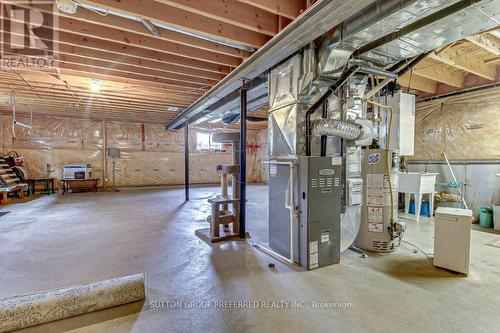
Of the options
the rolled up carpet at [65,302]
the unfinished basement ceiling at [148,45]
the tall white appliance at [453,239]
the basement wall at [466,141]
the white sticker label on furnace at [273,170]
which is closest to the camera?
the rolled up carpet at [65,302]

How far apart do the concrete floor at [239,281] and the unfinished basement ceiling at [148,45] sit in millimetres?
2448

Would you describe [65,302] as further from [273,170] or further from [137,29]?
[137,29]

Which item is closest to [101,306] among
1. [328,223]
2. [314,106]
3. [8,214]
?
[328,223]

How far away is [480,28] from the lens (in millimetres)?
1871

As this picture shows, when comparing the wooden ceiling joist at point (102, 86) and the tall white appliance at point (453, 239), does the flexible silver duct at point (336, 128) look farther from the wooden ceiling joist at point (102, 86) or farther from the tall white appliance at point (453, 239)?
the wooden ceiling joist at point (102, 86)

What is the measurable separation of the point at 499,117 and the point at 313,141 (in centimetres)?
420

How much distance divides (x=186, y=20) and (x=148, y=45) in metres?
0.74

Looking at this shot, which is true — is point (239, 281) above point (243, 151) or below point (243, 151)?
below

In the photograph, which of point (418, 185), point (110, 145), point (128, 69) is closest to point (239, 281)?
point (128, 69)

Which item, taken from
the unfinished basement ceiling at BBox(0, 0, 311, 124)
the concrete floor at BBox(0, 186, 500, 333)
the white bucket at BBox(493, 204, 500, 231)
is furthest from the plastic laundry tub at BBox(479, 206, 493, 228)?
the unfinished basement ceiling at BBox(0, 0, 311, 124)

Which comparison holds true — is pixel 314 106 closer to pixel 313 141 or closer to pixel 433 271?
pixel 313 141

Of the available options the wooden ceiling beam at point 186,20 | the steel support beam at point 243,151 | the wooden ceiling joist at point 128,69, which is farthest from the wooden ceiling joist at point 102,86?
the wooden ceiling beam at point 186,20

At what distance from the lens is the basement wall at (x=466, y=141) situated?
449 cm

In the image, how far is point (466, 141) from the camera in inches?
191
